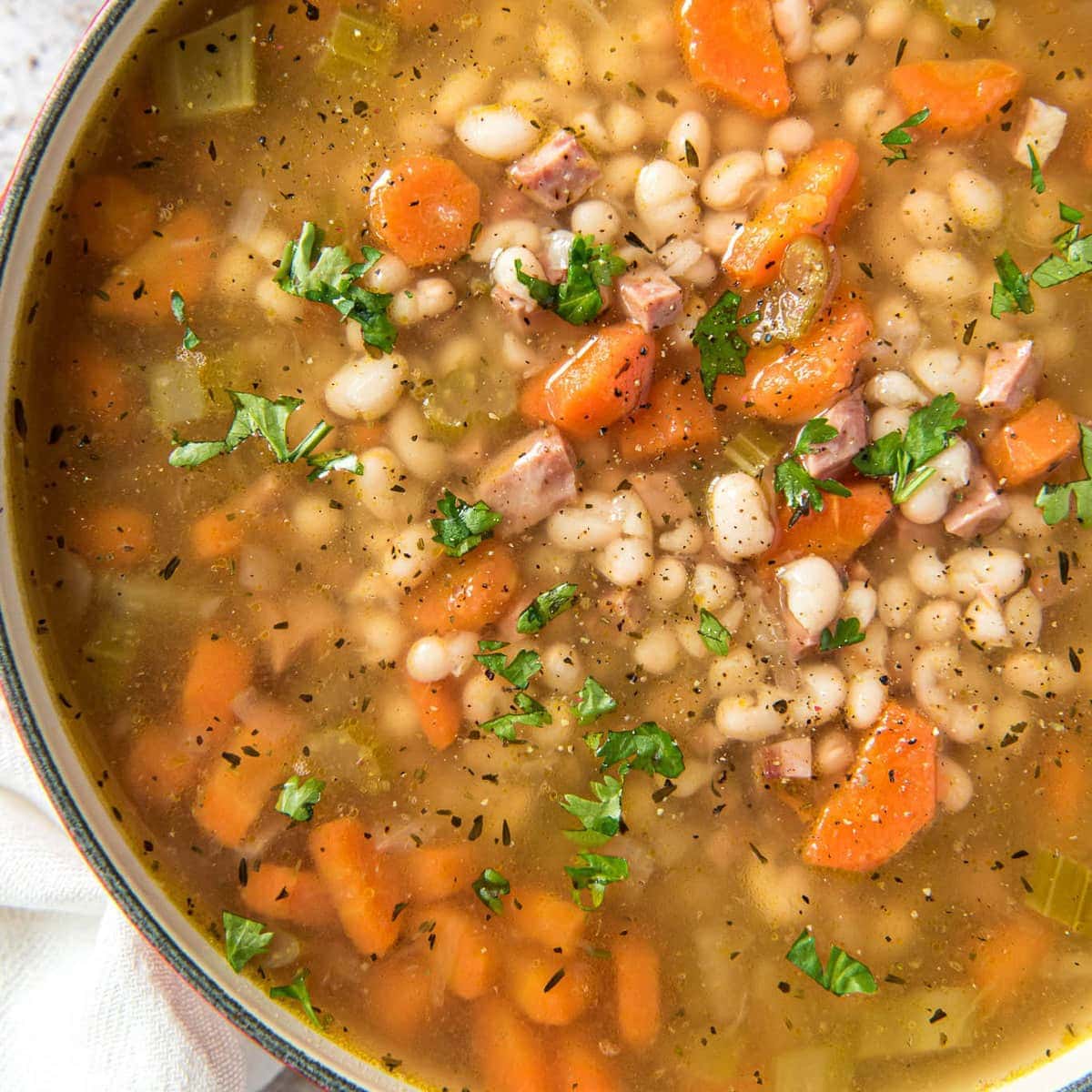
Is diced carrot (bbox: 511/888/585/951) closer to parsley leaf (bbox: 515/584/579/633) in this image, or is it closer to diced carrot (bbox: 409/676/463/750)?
diced carrot (bbox: 409/676/463/750)

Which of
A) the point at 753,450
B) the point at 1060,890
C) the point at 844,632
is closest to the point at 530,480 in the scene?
the point at 753,450

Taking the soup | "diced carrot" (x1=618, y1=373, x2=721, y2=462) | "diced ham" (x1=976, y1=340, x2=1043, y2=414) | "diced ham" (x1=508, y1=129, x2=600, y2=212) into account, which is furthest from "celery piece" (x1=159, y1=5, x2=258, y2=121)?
"diced ham" (x1=976, y1=340, x2=1043, y2=414)

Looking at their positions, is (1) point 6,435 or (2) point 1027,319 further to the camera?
(2) point 1027,319

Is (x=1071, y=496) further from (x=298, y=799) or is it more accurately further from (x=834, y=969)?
(x=298, y=799)

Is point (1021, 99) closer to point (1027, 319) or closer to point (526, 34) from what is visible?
point (1027, 319)

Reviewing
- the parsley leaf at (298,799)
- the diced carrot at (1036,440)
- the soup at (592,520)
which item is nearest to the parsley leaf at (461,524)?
the soup at (592,520)

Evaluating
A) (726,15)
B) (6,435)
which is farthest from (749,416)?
(6,435)

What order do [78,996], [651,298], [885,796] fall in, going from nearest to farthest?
[651,298], [885,796], [78,996]
